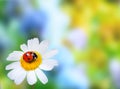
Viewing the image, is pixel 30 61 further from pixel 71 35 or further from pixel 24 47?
pixel 71 35

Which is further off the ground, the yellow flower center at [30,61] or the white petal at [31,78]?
the yellow flower center at [30,61]

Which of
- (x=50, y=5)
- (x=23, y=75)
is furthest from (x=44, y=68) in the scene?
(x=50, y=5)

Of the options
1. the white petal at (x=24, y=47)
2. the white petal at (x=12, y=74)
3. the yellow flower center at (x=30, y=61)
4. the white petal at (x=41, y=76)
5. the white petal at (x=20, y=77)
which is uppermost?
the white petal at (x=24, y=47)

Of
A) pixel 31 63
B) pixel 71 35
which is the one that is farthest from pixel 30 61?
pixel 71 35

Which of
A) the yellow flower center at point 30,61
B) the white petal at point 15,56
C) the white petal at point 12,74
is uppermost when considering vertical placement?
the white petal at point 15,56

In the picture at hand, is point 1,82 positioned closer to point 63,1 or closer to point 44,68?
point 44,68

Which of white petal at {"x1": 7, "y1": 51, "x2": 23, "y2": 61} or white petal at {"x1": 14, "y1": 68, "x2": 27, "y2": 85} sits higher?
white petal at {"x1": 7, "y1": 51, "x2": 23, "y2": 61}
